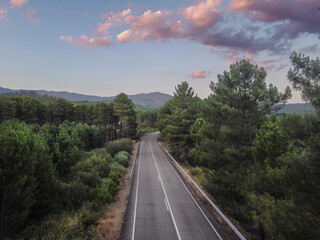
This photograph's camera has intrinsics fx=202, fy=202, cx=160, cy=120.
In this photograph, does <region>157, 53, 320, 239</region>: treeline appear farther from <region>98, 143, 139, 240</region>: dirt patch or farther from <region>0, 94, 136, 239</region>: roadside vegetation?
<region>0, 94, 136, 239</region>: roadside vegetation

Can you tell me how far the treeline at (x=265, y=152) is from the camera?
8.16 m

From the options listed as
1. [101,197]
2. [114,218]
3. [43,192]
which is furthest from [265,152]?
[43,192]

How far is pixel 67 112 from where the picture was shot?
253ft

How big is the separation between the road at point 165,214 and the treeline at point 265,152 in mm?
3255

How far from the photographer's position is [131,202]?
19.5m

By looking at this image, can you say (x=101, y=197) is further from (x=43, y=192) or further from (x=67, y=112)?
(x=67, y=112)

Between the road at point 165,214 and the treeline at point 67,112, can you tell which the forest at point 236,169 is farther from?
the treeline at point 67,112

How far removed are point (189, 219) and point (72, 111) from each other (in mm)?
74236

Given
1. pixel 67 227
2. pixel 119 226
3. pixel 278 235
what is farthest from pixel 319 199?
pixel 67 227

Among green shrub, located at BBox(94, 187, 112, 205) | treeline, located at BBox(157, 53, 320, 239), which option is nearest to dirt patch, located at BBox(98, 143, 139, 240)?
green shrub, located at BBox(94, 187, 112, 205)

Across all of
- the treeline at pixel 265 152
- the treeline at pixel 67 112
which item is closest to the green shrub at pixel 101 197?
the treeline at pixel 265 152

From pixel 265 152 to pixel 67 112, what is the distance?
250 feet

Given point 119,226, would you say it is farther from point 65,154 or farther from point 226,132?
point 65,154

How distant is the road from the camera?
13.5m
